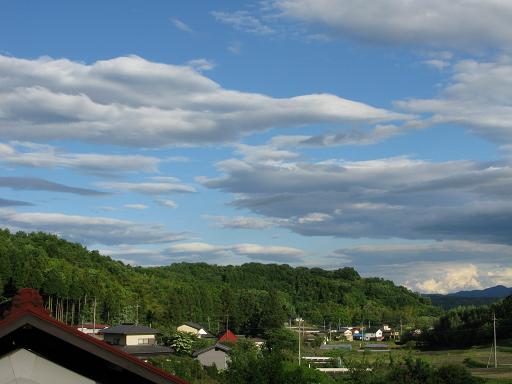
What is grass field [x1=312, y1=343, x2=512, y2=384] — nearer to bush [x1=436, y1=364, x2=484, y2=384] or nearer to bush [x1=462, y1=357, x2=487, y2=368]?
bush [x1=462, y1=357, x2=487, y2=368]

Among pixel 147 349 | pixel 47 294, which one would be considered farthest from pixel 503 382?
pixel 47 294

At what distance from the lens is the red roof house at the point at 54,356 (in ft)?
23.8

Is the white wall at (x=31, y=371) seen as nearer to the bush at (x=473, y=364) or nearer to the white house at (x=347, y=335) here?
the bush at (x=473, y=364)

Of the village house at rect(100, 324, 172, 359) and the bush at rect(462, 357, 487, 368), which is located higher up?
the village house at rect(100, 324, 172, 359)

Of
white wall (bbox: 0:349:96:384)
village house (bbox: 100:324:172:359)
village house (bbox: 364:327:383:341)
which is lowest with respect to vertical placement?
village house (bbox: 364:327:383:341)

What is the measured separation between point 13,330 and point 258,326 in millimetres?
125975

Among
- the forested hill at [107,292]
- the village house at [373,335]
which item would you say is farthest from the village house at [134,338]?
the village house at [373,335]

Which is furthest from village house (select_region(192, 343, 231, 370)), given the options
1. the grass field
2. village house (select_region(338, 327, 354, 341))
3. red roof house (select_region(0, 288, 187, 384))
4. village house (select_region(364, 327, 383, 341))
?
village house (select_region(364, 327, 383, 341))

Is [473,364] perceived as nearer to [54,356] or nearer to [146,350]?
[146,350]

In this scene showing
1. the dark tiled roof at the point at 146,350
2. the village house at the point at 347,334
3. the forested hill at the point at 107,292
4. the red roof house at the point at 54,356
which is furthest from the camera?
the village house at the point at 347,334

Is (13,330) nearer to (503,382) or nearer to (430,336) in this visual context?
(503,382)

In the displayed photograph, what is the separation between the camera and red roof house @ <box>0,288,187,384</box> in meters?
7.26

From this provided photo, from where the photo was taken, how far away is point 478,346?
4033 inches

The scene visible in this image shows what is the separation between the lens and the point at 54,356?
7688 millimetres
